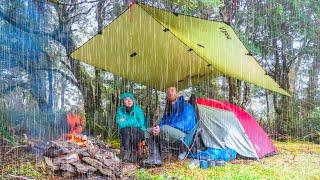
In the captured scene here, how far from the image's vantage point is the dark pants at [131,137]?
4.70 m

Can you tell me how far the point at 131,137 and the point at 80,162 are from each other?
899 mm

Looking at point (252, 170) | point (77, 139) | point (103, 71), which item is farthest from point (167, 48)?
point (103, 71)

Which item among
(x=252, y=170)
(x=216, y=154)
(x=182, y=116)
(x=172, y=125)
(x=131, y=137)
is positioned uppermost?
(x=182, y=116)

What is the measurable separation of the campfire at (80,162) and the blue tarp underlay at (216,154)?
2.94 feet

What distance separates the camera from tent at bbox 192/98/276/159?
5.19 meters

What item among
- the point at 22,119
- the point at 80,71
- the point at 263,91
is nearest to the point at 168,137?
the point at 22,119

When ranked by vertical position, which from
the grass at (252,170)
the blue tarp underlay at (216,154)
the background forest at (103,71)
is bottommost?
the grass at (252,170)

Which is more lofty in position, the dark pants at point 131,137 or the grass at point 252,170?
the dark pants at point 131,137

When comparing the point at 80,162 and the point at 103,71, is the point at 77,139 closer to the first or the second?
the point at 80,162

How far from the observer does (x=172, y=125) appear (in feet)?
16.0

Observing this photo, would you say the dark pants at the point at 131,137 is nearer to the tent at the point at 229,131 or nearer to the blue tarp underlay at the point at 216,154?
the blue tarp underlay at the point at 216,154

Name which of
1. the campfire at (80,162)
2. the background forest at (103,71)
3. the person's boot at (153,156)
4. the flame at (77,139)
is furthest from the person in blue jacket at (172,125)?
the background forest at (103,71)

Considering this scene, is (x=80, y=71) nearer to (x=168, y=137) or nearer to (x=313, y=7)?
(x=168, y=137)

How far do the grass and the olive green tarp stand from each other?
1.02 m
